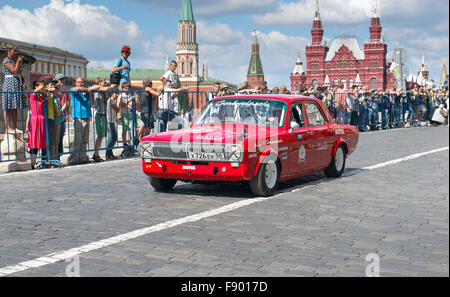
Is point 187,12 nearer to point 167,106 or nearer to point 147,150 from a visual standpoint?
point 167,106

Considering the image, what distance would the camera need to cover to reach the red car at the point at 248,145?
28.5 ft

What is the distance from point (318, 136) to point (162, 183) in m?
2.69

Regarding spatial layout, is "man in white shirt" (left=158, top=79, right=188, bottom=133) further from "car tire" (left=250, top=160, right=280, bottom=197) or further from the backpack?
"car tire" (left=250, top=160, right=280, bottom=197)

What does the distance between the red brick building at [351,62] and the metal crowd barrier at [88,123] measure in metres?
162

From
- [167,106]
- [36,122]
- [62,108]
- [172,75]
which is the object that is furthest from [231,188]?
[172,75]

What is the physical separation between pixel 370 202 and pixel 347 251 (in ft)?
9.83

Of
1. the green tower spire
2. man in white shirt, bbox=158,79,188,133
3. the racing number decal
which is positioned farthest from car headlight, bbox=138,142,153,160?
the green tower spire

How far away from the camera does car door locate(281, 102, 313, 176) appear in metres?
9.61

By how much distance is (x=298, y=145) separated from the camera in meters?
9.78

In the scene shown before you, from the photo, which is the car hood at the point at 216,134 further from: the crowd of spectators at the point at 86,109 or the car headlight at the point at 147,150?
the crowd of spectators at the point at 86,109

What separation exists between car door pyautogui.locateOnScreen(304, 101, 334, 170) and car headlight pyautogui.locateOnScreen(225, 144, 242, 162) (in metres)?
2.00

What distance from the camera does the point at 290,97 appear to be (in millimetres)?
10344
